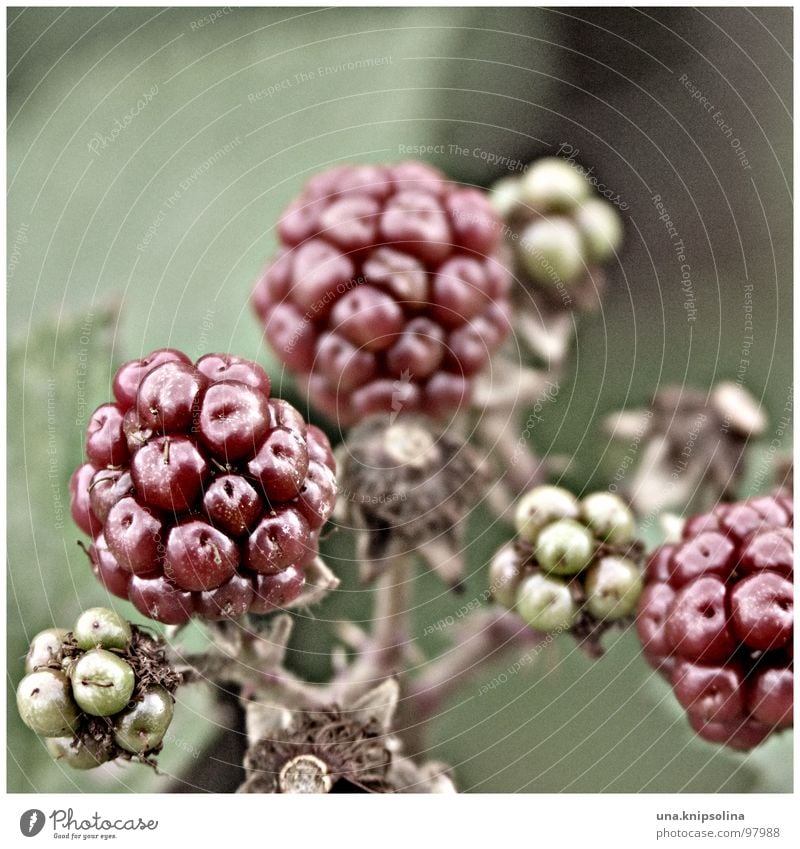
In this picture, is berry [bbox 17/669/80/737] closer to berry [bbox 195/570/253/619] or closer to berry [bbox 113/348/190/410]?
berry [bbox 195/570/253/619]

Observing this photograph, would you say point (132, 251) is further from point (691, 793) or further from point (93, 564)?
point (691, 793)

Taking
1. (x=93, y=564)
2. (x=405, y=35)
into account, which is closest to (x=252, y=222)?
(x=405, y=35)

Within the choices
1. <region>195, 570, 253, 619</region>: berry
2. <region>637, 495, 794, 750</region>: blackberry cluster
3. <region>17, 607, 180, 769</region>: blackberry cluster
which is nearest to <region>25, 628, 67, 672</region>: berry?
<region>17, 607, 180, 769</region>: blackberry cluster

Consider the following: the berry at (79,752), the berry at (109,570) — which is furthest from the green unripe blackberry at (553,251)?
the berry at (79,752)

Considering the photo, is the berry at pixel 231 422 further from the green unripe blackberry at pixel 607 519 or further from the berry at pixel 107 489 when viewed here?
the green unripe blackberry at pixel 607 519

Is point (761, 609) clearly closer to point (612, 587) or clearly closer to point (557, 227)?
point (612, 587)

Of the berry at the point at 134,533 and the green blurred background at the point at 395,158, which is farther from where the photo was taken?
the green blurred background at the point at 395,158
